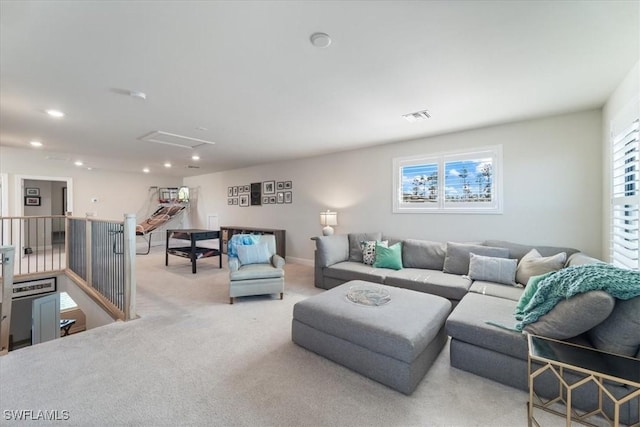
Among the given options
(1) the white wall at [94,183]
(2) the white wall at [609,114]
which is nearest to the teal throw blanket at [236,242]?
(2) the white wall at [609,114]

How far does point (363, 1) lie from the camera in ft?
4.94

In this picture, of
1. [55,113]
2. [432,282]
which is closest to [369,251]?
[432,282]

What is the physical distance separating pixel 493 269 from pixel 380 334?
2013 mm

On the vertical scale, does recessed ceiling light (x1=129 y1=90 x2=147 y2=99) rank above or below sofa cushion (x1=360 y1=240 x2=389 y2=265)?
above

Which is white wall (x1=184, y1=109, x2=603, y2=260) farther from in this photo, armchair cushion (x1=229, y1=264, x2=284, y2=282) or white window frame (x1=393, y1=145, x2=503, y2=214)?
armchair cushion (x1=229, y1=264, x2=284, y2=282)

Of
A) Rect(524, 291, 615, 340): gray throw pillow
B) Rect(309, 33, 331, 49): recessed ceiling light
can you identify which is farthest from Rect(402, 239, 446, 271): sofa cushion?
Rect(309, 33, 331, 49): recessed ceiling light

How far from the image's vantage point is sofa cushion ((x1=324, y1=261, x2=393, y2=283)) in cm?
360

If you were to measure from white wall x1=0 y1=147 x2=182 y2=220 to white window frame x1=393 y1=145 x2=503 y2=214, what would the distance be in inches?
300

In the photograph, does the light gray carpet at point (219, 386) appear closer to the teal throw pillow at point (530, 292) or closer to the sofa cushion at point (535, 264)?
the teal throw pillow at point (530, 292)

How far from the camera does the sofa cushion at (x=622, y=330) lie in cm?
144

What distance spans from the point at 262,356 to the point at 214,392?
0.50 metres

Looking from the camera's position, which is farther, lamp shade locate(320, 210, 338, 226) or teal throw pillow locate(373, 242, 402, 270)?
lamp shade locate(320, 210, 338, 226)

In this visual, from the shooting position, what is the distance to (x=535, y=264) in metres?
2.93

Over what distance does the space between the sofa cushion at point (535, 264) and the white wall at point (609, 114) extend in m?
0.57
